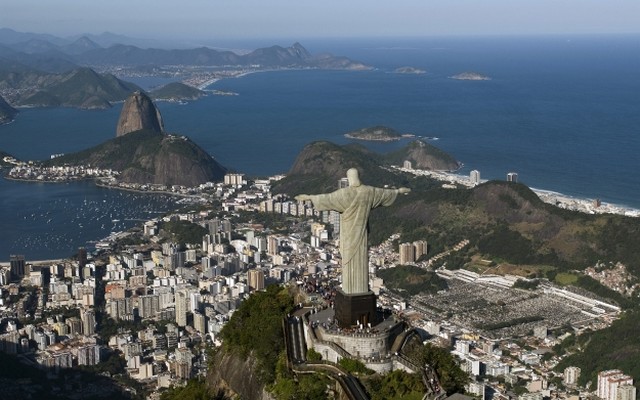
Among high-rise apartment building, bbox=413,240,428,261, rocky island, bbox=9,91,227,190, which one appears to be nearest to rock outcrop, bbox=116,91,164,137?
rocky island, bbox=9,91,227,190

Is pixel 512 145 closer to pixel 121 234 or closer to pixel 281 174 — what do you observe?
pixel 281 174

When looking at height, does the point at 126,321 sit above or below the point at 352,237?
below

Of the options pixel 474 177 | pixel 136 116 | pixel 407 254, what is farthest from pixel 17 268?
pixel 136 116

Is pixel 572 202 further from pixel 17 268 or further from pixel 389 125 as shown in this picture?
pixel 389 125

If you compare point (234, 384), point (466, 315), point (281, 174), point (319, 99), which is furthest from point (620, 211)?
point (319, 99)

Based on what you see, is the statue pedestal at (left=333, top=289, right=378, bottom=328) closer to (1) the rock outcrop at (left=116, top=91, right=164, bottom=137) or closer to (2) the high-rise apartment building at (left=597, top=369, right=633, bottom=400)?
(2) the high-rise apartment building at (left=597, top=369, right=633, bottom=400)
